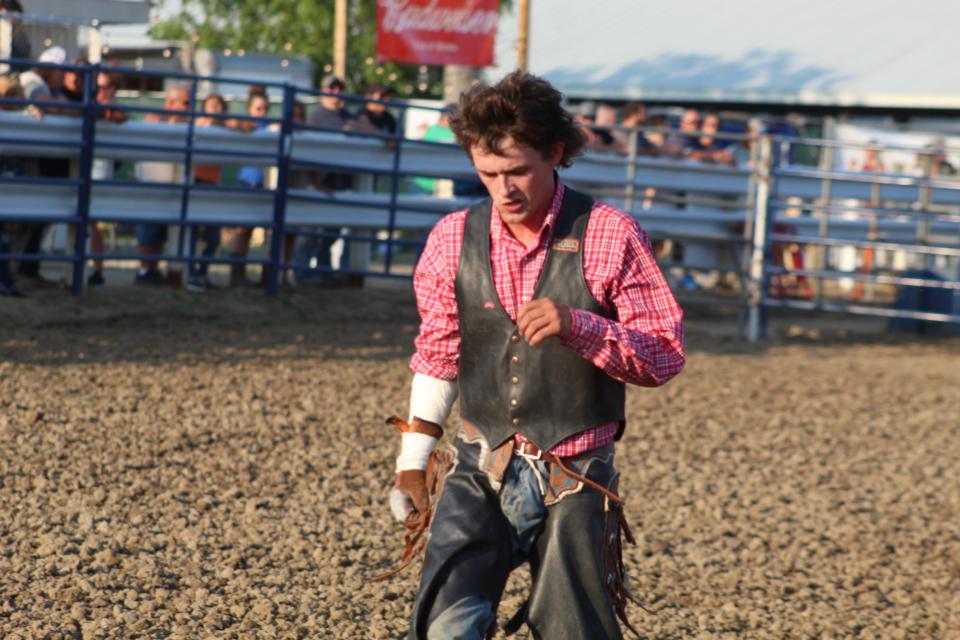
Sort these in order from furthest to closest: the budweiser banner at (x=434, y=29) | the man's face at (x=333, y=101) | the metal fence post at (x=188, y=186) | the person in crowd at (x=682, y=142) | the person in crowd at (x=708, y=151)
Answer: the budweiser banner at (x=434, y=29), the person in crowd at (x=708, y=151), the person in crowd at (x=682, y=142), the man's face at (x=333, y=101), the metal fence post at (x=188, y=186)

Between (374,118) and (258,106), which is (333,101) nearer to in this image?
(374,118)

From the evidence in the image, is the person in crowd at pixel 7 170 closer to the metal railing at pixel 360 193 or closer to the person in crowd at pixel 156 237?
the metal railing at pixel 360 193

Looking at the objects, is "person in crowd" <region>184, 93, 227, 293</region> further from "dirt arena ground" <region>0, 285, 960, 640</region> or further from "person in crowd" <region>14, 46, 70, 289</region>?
"person in crowd" <region>14, 46, 70, 289</region>

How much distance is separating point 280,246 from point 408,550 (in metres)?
7.61

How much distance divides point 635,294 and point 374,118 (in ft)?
28.8

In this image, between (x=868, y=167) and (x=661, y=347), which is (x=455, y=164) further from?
(x=661, y=347)

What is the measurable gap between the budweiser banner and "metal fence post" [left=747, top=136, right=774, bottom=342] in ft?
21.9

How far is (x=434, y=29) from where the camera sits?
60.7 ft

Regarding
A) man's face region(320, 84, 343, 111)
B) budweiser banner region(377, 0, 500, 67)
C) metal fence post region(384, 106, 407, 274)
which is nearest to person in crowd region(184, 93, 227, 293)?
man's face region(320, 84, 343, 111)

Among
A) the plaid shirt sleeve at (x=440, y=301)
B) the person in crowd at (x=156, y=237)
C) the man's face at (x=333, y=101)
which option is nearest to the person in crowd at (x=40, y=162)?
the person in crowd at (x=156, y=237)

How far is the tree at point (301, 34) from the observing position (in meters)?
31.9

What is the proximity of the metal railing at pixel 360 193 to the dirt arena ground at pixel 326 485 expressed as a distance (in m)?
0.63

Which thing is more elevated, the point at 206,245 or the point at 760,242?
the point at 760,242

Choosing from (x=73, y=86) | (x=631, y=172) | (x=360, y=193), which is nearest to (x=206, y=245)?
(x=360, y=193)
